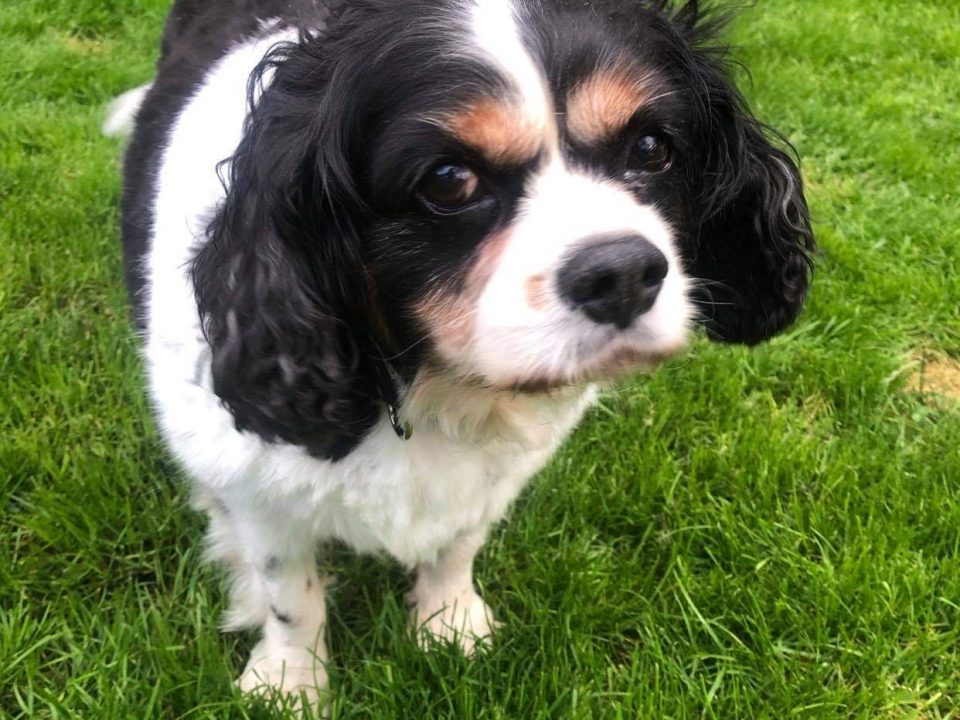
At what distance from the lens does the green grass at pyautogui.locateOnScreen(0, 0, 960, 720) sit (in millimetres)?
2451

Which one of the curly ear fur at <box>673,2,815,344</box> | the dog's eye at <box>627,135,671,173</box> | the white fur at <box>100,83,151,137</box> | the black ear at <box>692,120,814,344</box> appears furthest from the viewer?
the white fur at <box>100,83,151,137</box>

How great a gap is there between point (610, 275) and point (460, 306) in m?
0.31

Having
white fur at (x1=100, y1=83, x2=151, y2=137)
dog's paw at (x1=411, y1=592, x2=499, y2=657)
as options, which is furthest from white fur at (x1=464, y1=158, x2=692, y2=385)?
white fur at (x1=100, y1=83, x2=151, y2=137)

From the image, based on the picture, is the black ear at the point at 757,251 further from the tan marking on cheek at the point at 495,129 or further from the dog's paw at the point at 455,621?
the dog's paw at the point at 455,621

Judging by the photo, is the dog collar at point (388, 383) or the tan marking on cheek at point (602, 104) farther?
the dog collar at point (388, 383)

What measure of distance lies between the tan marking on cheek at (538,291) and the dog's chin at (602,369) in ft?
0.47

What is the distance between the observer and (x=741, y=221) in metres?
2.41

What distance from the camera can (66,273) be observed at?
3.76 m

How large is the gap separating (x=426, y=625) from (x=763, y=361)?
175cm

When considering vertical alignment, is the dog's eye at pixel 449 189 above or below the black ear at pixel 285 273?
above

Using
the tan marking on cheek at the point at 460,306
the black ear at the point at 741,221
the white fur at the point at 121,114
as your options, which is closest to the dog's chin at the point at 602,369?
the tan marking on cheek at the point at 460,306

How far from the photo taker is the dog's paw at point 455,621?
2529 mm

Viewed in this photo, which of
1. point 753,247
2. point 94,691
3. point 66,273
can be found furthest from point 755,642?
point 66,273

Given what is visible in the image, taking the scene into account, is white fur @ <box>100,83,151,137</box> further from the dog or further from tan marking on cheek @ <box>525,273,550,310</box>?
tan marking on cheek @ <box>525,273,550,310</box>
